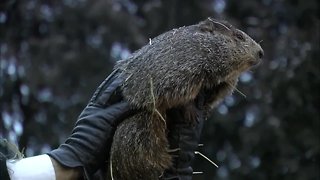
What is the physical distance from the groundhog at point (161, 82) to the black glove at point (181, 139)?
31mm

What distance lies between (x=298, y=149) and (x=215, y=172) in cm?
122

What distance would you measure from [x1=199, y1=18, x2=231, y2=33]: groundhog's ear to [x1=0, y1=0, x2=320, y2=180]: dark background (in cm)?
839

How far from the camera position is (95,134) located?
2162 mm

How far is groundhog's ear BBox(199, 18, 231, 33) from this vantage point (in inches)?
94.7

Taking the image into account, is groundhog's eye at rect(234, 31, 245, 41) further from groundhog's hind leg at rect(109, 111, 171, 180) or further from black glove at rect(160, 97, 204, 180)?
groundhog's hind leg at rect(109, 111, 171, 180)

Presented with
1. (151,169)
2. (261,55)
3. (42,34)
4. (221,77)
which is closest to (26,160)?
(151,169)

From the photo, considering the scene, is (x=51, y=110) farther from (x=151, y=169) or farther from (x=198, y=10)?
(x=151, y=169)

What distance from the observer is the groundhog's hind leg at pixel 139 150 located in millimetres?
2174

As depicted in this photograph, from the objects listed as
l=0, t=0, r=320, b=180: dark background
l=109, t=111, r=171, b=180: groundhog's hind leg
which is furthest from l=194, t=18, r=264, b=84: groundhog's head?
l=0, t=0, r=320, b=180: dark background

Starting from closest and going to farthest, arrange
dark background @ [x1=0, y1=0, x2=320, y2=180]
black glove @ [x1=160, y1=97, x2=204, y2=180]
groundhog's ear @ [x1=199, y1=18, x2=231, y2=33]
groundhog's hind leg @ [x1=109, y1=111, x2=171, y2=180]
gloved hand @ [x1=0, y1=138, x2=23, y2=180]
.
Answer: gloved hand @ [x1=0, y1=138, x2=23, y2=180] < groundhog's hind leg @ [x1=109, y1=111, x2=171, y2=180] < black glove @ [x1=160, y1=97, x2=204, y2=180] < groundhog's ear @ [x1=199, y1=18, x2=231, y2=33] < dark background @ [x1=0, y1=0, x2=320, y2=180]

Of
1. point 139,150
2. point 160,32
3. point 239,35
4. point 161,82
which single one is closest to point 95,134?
point 139,150

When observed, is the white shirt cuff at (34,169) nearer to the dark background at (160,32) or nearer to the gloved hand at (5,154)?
the gloved hand at (5,154)

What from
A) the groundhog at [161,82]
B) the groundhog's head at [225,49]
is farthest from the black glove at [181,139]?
the groundhog's head at [225,49]

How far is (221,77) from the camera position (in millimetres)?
2309
